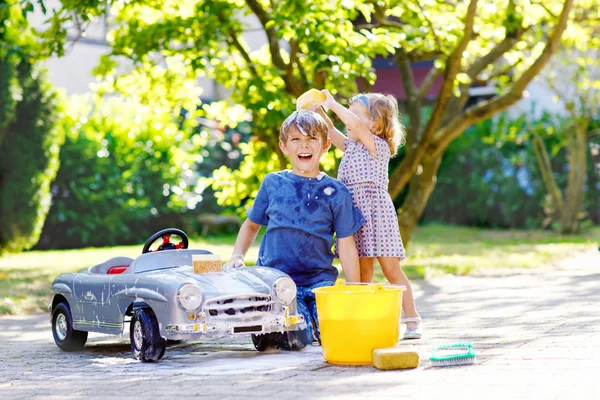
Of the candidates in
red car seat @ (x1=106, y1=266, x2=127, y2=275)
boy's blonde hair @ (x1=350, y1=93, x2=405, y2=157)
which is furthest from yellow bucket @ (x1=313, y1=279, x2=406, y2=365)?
red car seat @ (x1=106, y1=266, x2=127, y2=275)

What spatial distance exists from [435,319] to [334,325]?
8.29 feet

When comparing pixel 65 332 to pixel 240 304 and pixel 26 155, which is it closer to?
pixel 240 304

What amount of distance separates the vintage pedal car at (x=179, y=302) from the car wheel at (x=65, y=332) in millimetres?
136

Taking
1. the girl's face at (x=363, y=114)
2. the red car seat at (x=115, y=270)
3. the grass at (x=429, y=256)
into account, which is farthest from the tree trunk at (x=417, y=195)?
the red car seat at (x=115, y=270)

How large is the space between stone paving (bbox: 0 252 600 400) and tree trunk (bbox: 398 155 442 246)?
446cm

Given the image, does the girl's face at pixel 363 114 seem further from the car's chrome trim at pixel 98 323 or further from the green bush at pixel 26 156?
the green bush at pixel 26 156

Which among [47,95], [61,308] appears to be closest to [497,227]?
[47,95]

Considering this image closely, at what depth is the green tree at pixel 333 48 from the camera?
36.1 ft

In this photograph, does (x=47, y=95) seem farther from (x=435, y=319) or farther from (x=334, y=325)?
(x=334, y=325)

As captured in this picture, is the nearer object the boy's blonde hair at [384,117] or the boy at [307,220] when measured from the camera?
the boy at [307,220]

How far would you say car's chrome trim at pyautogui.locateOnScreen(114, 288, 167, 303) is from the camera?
6.45 meters

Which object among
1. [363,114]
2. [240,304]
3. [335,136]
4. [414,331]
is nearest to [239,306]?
[240,304]

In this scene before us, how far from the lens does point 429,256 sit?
16000 millimetres

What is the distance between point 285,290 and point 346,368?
813 millimetres
